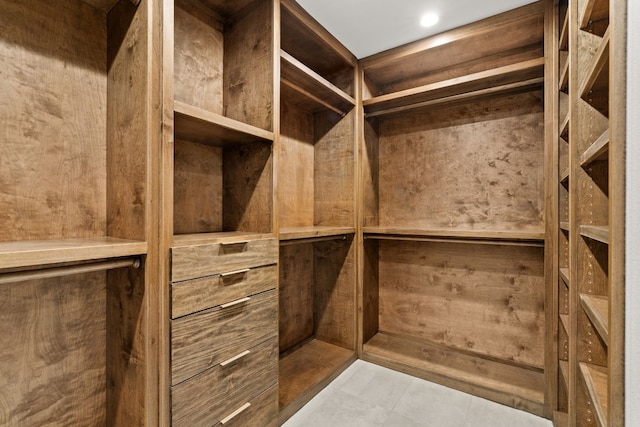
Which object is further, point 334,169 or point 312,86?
point 334,169

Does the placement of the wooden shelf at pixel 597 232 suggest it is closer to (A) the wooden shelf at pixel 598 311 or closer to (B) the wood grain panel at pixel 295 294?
(A) the wooden shelf at pixel 598 311

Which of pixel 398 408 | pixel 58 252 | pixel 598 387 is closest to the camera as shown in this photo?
pixel 58 252

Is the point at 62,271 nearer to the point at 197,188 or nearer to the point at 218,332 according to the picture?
the point at 218,332

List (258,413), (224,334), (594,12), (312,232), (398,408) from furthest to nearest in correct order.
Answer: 1. (312,232)
2. (398,408)
3. (258,413)
4. (224,334)
5. (594,12)

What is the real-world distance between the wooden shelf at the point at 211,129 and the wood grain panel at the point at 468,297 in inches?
60.8

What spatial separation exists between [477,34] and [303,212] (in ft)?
5.39

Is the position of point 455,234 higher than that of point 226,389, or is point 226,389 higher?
point 455,234

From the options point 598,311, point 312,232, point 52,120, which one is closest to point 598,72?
point 598,311

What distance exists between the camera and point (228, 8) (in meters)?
1.63

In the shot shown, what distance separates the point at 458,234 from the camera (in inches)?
76.5

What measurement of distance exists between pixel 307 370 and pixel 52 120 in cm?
191

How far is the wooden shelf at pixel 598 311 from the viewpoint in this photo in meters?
0.83

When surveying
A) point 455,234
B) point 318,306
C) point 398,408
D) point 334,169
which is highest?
point 334,169

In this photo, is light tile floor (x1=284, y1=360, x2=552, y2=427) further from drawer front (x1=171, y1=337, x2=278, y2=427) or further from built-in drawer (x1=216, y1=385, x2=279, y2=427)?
drawer front (x1=171, y1=337, x2=278, y2=427)
